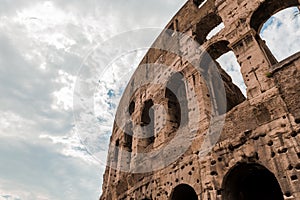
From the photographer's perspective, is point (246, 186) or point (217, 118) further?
point (217, 118)

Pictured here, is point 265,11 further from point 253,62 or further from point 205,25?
point 205,25

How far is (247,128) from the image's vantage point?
227 inches

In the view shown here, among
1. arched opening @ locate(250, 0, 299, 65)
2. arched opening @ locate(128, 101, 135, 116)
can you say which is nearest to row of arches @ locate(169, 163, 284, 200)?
arched opening @ locate(250, 0, 299, 65)

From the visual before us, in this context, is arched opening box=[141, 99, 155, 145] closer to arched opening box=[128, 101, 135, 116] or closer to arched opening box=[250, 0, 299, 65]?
arched opening box=[128, 101, 135, 116]

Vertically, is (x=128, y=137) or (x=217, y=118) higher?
(x=128, y=137)

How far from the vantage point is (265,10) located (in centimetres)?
721

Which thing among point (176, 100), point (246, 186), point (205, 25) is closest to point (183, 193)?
point (246, 186)

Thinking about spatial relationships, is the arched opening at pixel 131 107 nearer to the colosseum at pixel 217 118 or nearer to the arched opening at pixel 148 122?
the colosseum at pixel 217 118

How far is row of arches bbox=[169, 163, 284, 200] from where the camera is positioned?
5812 millimetres

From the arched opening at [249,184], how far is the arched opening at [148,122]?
4956 millimetres

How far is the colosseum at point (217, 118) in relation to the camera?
209 inches

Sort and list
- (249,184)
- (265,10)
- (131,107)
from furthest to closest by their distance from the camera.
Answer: (131,107) < (265,10) < (249,184)

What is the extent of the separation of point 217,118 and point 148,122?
5.14 meters

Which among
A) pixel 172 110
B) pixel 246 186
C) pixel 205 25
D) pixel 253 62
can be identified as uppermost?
pixel 205 25
